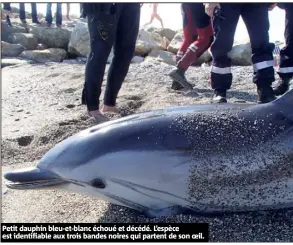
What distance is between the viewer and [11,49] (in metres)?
7.87

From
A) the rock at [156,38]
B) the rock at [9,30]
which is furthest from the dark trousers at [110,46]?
the rock at [156,38]

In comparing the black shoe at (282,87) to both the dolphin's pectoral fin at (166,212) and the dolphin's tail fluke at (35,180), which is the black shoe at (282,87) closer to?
the dolphin's pectoral fin at (166,212)

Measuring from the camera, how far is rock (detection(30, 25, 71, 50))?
896 cm

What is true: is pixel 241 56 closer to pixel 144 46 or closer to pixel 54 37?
pixel 144 46

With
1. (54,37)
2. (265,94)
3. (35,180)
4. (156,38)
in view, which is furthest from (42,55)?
(35,180)

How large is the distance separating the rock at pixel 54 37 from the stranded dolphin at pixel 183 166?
289 inches

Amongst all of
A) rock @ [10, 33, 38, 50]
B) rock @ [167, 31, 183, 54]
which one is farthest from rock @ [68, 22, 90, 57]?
rock @ [167, 31, 183, 54]

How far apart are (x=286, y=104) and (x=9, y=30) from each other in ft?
27.0

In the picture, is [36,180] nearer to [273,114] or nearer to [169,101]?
[273,114]

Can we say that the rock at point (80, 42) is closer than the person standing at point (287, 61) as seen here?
No

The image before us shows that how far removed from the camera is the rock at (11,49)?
25.2 feet

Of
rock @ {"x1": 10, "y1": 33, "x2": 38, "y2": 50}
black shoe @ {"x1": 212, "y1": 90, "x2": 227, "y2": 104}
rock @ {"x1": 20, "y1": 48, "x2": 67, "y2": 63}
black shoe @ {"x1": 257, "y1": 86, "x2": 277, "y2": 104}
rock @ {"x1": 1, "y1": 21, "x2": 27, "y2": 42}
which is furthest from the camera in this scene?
rock @ {"x1": 1, "y1": 21, "x2": 27, "y2": 42}

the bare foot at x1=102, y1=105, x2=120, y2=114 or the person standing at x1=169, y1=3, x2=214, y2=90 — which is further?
the person standing at x1=169, y1=3, x2=214, y2=90

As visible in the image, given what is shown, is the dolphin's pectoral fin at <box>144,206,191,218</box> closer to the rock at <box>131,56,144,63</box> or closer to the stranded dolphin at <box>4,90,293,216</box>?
the stranded dolphin at <box>4,90,293,216</box>
